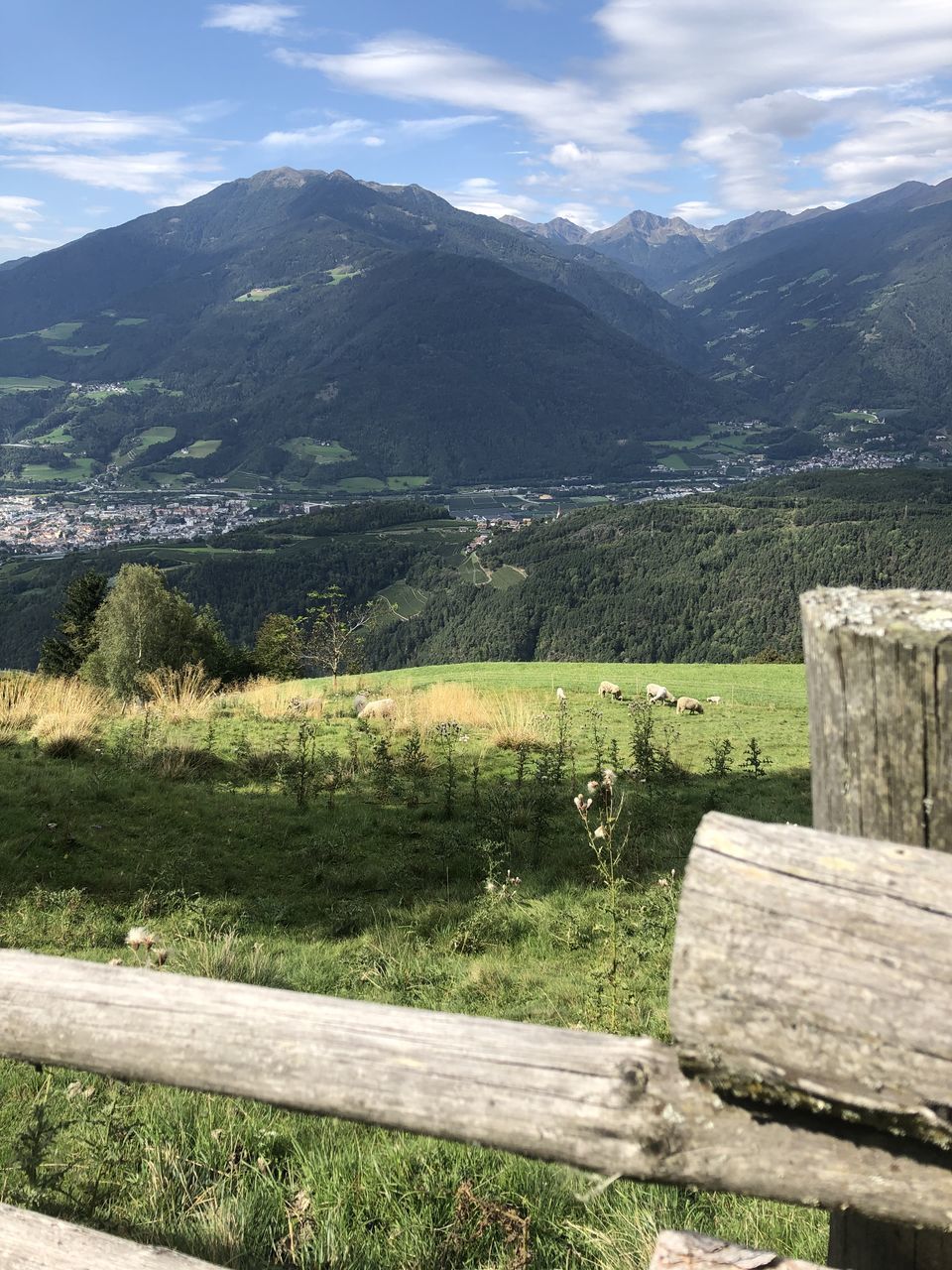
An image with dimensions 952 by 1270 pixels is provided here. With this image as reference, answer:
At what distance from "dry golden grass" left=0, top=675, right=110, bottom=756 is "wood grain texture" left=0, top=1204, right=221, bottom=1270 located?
9.26m

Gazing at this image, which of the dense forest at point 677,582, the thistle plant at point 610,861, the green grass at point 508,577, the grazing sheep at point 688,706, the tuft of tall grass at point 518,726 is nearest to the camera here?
the thistle plant at point 610,861

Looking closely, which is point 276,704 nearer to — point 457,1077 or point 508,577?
point 457,1077

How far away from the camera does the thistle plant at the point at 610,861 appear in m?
4.46

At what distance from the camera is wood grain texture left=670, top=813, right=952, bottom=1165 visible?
1.47 m

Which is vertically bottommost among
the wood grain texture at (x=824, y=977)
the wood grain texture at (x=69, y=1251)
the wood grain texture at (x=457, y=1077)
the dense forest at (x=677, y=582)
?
the dense forest at (x=677, y=582)

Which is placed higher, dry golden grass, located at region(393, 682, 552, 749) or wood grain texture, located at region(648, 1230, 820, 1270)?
wood grain texture, located at region(648, 1230, 820, 1270)

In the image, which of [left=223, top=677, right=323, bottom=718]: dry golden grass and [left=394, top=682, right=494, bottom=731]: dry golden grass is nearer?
[left=394, top=682, right=494, bottom=731]: dry golden grass

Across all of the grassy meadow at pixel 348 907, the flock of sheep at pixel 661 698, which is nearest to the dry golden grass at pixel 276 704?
the grassy meadow at pixel 348 907

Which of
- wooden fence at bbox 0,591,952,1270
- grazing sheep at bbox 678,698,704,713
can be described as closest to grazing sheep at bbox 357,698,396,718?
grazing sheep at bbox 678,698,704,713

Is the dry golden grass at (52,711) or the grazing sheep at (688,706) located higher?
the dry golden grass at (52,711)

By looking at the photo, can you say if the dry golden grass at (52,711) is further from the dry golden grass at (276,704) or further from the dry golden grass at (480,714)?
the dry golden grass at (480,714)

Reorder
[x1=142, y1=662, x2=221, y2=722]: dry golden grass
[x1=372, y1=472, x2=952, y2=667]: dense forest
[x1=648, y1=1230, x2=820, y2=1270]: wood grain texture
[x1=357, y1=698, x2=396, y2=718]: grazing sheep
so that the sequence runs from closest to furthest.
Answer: [x1=648, y1=1230, x2=820, y2=1270]: wood grain texture
[x1=142, y1=662, x2=221, y2=722]: dry golden grass
[x1=357, y1=698, x2=396, y2=718]: grazing sheep
[x1=372, y1=472, x2=952, y2=667]: dense forest

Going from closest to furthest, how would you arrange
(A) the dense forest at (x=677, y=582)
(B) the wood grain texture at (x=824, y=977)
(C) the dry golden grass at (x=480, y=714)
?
(B) the wood grain texture at (x=824, y=977), (C) the dry golden grass at (x=480, y=714), (A) the dense forest at (x=677, y=582)

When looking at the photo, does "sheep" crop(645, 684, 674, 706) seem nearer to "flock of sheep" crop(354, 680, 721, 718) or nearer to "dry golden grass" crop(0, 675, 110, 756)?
"flock of sheep" crop(354, 680, 721, 718)
